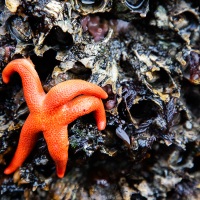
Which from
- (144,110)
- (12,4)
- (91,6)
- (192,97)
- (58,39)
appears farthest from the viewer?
(192,97)

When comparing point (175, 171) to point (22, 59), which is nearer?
point (22, 59)

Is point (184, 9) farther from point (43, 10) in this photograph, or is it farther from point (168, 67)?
point (43, 10)

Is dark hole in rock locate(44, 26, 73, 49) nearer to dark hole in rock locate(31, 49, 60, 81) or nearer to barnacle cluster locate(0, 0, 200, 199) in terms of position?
barnacle cluster locate(0, 0, 200, 199)

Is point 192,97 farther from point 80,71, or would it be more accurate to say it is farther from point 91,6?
point 91,6

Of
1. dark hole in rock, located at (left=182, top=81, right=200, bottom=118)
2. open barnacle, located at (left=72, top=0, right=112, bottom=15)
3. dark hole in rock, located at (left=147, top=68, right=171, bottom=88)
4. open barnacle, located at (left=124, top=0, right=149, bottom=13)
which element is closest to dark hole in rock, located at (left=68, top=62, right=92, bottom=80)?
open barnacle, located at (left=72, top=0, right=112, bottom=15)

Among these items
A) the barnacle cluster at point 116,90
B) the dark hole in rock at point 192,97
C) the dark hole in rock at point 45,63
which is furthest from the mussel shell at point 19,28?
the dark hole in rock at point 192,97

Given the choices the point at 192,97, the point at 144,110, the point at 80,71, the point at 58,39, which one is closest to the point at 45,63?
the point at 58,39

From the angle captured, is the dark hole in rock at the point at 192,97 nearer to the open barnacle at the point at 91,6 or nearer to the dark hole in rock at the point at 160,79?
the dark hole in rock at the point at 160,79

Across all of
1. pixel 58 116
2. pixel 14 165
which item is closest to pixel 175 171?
pixel 58 116
